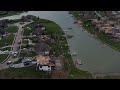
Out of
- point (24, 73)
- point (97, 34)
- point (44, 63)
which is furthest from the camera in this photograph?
point (97, 34)

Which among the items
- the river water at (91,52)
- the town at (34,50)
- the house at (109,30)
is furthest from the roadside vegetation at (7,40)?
the house at (109,30)

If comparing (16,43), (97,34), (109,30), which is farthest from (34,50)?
(109,30)

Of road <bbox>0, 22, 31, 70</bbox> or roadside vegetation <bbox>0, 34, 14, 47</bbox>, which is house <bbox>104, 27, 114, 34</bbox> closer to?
road <bbox>0, 22, 31, 70</bbox>

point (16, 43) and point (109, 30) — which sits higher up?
point (109, 30)

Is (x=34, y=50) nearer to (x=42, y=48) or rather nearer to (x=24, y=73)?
(x=42, y=48)

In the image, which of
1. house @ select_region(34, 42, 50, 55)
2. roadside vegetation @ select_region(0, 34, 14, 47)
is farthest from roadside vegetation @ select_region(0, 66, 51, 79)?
roadside vegetation @ select_region(0, 34, 14, 47)

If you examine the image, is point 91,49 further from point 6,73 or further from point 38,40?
point 6,73
